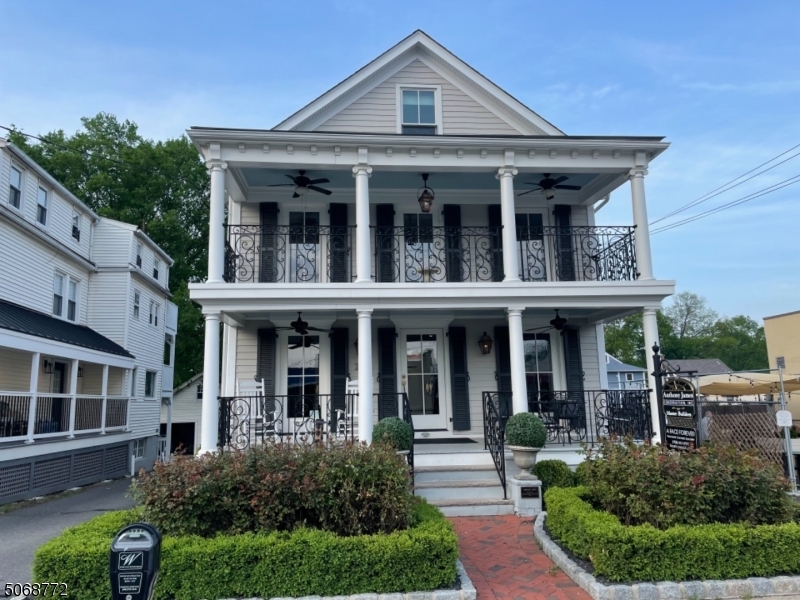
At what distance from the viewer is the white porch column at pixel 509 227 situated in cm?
905

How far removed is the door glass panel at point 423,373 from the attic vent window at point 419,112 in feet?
14.5

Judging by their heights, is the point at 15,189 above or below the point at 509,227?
above

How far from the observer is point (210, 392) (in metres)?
8.20

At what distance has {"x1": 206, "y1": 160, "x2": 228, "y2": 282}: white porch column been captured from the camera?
28.2 ft

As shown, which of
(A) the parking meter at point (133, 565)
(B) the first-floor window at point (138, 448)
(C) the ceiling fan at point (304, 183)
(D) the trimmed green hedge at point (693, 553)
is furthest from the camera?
(B) the first-floor window at point (138, 448)

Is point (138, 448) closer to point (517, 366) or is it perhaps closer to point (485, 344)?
point (485, 344)

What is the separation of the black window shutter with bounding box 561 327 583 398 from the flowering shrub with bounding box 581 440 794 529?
5.24 metres

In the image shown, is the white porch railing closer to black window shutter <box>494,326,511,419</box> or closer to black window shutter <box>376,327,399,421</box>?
black window shutter <box>376,327,399,421</box>

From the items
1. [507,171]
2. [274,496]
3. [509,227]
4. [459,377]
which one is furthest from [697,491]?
[507,171]

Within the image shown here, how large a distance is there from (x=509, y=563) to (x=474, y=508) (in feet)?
6.64

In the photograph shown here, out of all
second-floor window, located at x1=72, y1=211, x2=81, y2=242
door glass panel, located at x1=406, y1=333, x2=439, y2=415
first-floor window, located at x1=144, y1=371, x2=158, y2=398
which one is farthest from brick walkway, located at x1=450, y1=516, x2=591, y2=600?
first-floor window, located at x1=144, y1=371, x2=158, y2=398

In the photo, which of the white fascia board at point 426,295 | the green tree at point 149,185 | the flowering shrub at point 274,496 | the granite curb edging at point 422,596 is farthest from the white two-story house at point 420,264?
the green tree at point 149,185

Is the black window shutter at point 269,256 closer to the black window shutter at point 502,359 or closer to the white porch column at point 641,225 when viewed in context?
the black window shutter at point 502,359

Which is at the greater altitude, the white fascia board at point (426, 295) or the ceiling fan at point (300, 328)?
the white fascia board at point (426, 295)
